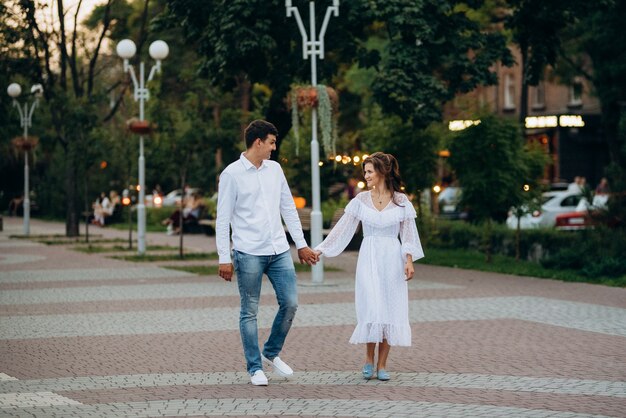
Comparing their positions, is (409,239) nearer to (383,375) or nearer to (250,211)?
(383,375)

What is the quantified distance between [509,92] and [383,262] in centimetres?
5086

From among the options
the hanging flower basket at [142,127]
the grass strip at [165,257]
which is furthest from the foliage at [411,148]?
the hanging flower basket at [142,127]

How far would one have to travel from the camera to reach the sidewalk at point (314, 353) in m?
8.38

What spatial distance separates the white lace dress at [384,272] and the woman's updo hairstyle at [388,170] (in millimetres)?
73

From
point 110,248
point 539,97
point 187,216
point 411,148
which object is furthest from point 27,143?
point 539,97

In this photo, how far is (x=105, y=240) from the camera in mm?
36094

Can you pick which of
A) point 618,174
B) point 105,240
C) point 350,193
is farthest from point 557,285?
point 350,193

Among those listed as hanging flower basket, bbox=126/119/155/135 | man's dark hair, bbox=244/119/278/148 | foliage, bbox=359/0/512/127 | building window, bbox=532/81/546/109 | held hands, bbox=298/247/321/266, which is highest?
building window, bbox=532/81/546/109

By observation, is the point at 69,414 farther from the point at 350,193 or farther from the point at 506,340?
the point at 350,193

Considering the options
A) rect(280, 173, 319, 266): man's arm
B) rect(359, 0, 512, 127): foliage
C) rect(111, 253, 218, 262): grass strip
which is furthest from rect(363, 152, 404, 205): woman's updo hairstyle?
rect(111, 253, 218, 262): grass strip

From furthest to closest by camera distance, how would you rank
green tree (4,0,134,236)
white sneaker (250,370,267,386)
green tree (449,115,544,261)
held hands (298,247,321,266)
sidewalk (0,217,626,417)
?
green tree (4,0,134,236)
green tree (449,115,544,261)
held hands (298,247,321,266)
white sneaker (250,370,267,386)
sidewalk (0,217,626,417)

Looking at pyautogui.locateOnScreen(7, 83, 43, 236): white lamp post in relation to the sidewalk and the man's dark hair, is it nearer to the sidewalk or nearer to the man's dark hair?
the sidewalk

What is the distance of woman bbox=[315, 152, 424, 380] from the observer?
30.9ft

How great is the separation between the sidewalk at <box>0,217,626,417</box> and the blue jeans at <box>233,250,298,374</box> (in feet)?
1.04
